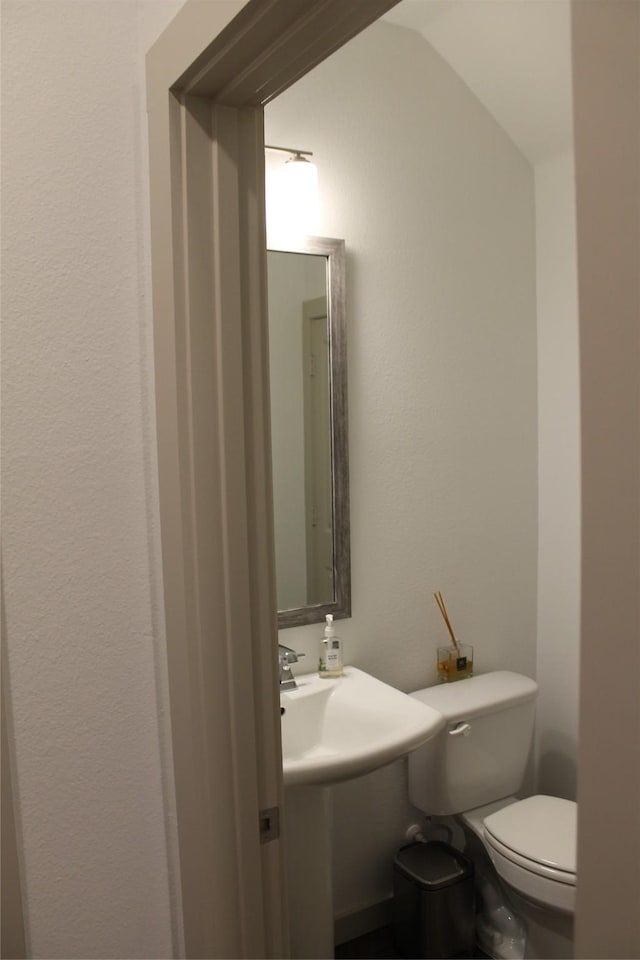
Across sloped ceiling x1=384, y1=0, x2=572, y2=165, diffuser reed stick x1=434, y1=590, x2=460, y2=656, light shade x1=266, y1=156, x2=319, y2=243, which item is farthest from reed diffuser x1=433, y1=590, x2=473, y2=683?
sloped ceiling x1=384, y1=0, x2=572, y2=165

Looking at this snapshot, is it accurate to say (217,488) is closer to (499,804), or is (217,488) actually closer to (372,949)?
(499,804)

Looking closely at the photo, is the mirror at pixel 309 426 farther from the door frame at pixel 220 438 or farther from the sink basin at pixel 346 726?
the door frame at pixel 220 438

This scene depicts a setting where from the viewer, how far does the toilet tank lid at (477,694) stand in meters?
1.96

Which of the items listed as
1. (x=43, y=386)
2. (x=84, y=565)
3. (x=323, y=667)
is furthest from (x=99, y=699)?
(x=323, y=667)

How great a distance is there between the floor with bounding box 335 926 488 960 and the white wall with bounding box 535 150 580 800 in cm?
63

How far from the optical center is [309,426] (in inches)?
75.9

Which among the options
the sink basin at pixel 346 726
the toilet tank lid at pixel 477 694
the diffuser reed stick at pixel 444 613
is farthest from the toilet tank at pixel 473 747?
the sink basin at pixel 346 726

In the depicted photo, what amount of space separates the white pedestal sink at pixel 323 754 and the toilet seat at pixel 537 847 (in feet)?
1.39

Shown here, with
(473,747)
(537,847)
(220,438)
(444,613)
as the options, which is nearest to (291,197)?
(220,438)

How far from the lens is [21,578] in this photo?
0.97 metres

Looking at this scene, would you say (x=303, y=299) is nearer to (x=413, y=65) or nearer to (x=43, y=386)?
(x=413, y=65)

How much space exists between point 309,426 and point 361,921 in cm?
138

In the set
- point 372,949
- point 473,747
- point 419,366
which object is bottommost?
point 372,949

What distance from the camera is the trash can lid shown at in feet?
6.44
